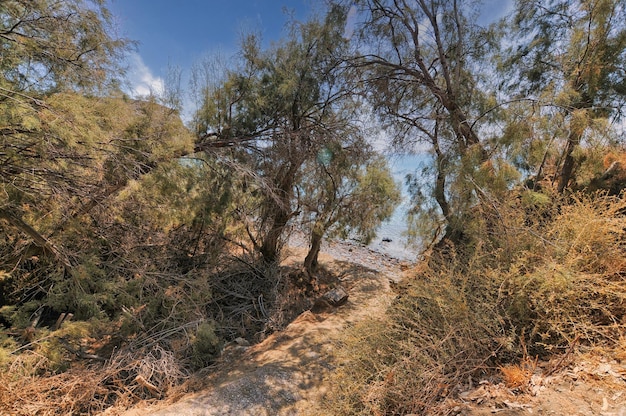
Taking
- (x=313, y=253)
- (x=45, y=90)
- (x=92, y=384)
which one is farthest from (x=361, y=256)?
(x=45, y=90)

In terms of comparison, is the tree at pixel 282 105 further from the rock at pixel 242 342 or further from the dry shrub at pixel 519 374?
the dry shrub at pixel 519 374

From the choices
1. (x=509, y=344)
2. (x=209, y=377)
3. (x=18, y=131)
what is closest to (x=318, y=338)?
(x=209, y=377)

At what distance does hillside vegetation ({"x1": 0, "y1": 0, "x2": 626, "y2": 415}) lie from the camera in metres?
Result: 2.61

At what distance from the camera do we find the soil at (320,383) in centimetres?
175

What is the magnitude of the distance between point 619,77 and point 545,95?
0.98 metres

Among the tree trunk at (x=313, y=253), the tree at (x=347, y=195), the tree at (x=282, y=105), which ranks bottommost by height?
the tree trunk at (x=313, y=253)

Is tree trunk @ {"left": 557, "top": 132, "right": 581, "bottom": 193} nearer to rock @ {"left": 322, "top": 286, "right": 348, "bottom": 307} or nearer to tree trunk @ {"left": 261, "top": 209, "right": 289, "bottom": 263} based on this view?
rock @ {"left": 322, "top": 286, "right": 348, "bottom": 307}

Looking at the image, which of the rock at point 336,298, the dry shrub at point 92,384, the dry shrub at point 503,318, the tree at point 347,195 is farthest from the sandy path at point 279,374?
the tree at point 347,195

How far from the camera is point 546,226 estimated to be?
2965 millimetres

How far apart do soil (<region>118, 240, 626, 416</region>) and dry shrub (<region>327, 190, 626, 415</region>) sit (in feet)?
0.47

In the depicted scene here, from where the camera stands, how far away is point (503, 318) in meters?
2.60

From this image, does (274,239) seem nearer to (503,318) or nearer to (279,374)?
(279,374)

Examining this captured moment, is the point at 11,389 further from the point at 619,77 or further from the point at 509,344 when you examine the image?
the point at 619,77

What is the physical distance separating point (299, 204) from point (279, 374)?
3665 millimetres
